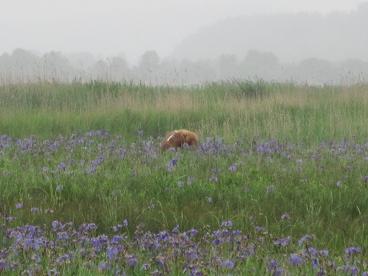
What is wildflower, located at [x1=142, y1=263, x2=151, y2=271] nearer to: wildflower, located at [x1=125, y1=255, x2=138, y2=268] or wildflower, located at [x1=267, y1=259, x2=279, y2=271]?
wildflower, located at [x1=125, y1=255, x2=138, y2=268]

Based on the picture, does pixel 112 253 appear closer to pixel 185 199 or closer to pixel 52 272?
pixel 52 272

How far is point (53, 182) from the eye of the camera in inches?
217

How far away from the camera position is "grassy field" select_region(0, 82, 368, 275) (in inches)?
132

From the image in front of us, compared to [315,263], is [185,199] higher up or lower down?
lower down

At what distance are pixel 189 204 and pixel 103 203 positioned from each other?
81 cm

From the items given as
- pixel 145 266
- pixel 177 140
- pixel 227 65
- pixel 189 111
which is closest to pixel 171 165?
pixel 177 140

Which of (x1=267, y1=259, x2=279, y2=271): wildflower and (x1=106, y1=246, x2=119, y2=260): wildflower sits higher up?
(x1=106, y1=246, x2=119, y2=260): wildflower

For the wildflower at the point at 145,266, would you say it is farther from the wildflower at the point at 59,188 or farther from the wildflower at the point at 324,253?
the wildflower at the point at 59,188

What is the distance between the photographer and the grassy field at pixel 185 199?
11.0ft

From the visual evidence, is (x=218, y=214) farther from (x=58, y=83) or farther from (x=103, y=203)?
(x=58, y=83)

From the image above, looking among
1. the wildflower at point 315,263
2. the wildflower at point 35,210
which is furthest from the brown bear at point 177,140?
the wildflower at point 315,263

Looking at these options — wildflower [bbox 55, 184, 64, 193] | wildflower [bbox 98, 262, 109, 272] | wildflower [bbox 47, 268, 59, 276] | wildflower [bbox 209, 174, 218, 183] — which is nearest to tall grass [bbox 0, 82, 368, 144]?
wildflower [bbox 209, 174, 218, 183]

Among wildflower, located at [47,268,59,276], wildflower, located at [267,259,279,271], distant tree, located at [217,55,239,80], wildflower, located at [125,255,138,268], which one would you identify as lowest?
wildflower, located at [267,259,279,271]

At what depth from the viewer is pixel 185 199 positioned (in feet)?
17.2
